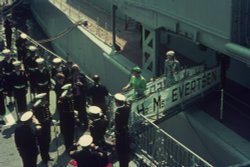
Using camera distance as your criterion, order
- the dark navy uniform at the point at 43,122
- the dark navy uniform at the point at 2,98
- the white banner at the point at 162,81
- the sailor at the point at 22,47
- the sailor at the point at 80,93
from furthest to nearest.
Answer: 1. the sailor at the point at 22,47
2. the white banner at the point at 162,81
3. the dark navy uniform at the point at 2,98
4. the sailor at the point at 80,93
5. the dark navy uniform at the point at 43,122

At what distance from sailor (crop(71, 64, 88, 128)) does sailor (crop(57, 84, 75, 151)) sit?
0.64m

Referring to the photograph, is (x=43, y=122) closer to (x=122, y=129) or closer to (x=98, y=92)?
(x=98, y=92)

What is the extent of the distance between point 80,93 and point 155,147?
2.54m

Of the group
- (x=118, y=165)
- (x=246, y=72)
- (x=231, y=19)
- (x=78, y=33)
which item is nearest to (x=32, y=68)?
(x=118, y=165)

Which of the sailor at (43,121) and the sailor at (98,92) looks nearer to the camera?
the sailor at (43,121)

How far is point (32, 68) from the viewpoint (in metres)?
12.9

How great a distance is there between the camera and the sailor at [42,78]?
1176cm

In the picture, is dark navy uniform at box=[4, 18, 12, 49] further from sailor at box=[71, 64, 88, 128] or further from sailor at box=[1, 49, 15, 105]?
sailor at box=[71, 64, 88, 128]

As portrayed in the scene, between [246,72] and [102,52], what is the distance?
21.6 ft

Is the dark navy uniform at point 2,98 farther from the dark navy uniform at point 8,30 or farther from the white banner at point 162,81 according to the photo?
the dark navy uniform at point 8,30

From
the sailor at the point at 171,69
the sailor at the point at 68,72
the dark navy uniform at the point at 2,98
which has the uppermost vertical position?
the sailor at the point at 68,72

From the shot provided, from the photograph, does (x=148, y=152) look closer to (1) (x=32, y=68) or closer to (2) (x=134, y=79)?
(2) (x=134, y=79)

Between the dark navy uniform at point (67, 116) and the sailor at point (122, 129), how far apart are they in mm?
1248

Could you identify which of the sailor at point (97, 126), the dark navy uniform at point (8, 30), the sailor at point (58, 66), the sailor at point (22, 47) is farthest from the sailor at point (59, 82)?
the dark navy uniform at point (8, 30)
